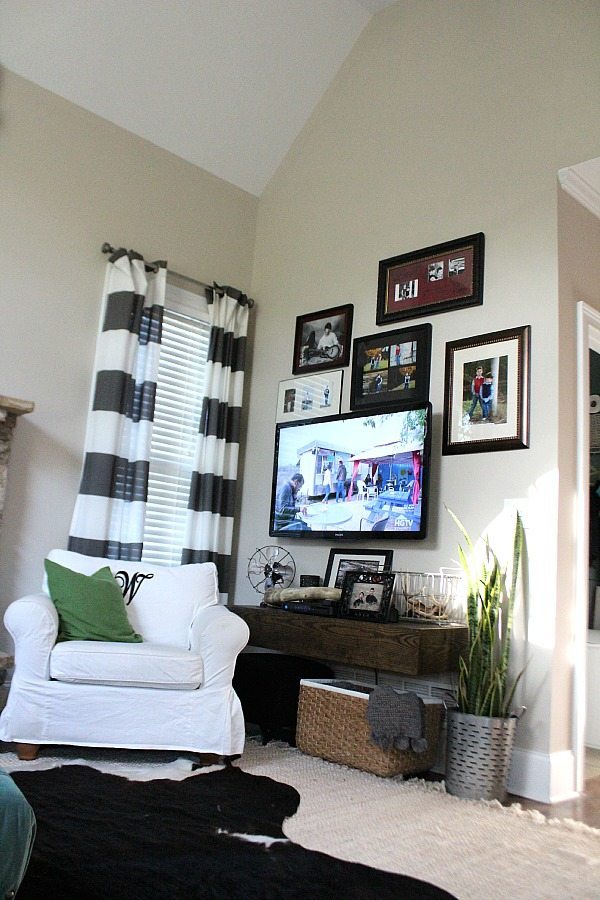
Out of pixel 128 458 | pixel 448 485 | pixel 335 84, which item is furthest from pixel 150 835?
pixel 335 84

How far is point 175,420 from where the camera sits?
473 cm

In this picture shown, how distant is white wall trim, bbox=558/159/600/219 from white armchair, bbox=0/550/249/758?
2495 mm

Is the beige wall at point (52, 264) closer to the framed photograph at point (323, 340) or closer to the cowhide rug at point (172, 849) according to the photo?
the framed photograph at point (323, 340)

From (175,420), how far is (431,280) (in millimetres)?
1715

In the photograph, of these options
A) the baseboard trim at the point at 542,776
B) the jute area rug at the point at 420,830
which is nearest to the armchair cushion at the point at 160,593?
the jute area rug at the point at 420,830

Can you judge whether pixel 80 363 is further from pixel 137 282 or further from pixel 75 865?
pixel 75 865

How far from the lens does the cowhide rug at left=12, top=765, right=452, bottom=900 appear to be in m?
1.85

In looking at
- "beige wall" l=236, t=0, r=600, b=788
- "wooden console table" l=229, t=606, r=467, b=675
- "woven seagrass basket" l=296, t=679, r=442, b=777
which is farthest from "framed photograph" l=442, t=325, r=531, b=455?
"woven seagrass basket" l=296, t=679, r=442, b=777

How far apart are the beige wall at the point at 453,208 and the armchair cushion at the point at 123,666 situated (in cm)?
132

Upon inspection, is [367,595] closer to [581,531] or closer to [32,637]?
[581,531]

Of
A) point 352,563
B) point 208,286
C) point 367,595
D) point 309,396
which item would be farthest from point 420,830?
point 208,286

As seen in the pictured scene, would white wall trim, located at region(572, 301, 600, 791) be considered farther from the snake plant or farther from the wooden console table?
the wooden console table

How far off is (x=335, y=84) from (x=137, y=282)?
1788 mm

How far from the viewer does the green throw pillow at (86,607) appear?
3.24 m
